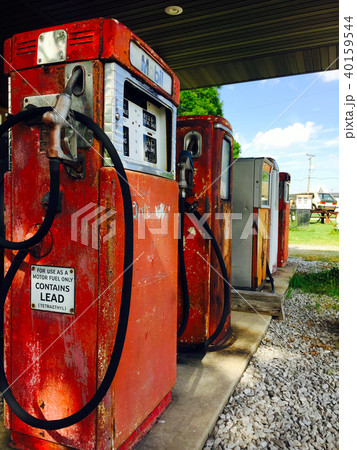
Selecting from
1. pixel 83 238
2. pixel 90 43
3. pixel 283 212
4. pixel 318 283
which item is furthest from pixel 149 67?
pixel 283 212

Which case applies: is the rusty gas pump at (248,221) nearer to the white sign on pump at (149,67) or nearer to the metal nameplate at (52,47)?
the white sign on pump at (149,67)

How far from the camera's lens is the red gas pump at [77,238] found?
1.49 metres

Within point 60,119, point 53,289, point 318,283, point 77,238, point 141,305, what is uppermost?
point 60,119

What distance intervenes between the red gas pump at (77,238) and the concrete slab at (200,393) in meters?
0.20

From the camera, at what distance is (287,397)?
249 centimetres

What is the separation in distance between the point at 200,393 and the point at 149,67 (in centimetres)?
198

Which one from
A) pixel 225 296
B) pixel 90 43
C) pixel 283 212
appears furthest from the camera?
pixel 283 212

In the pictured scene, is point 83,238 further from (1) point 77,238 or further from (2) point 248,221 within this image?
(2) point 248,221

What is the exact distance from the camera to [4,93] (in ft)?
25.1

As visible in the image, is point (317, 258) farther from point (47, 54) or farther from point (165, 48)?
point (47, 54)

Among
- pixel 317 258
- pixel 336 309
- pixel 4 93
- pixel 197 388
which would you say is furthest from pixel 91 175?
pixel 317 258

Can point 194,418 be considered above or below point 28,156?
below

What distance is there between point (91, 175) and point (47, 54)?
1.94ft

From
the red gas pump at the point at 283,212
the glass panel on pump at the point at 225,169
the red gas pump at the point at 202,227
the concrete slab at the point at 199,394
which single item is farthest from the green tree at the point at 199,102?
the concrete slab at the point at 199,394
